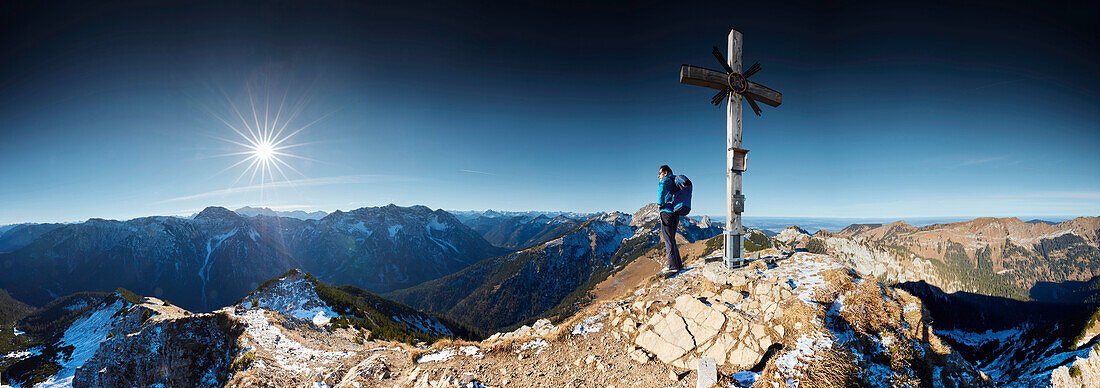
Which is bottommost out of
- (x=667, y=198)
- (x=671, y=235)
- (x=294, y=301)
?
(x=294, y=301)

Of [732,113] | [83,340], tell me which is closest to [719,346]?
[732,113]

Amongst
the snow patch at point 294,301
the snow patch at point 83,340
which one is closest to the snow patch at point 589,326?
the snow patch at point 294,301

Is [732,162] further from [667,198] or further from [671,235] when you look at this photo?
[671,235]

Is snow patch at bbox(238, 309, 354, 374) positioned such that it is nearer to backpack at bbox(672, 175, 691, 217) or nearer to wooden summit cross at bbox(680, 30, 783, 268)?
backpack at bbox(672, 175, 691, 217)

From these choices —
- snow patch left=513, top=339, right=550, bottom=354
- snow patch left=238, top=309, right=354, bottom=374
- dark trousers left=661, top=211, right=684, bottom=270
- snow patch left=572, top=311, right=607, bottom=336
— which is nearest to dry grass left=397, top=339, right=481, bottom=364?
snow patch left=513, top=339, right=550, bottom=354

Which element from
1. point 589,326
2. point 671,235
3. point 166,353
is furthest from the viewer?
point 166,353

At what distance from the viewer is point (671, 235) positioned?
1120 centimetres

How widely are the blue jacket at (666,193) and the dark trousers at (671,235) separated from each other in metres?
0.24

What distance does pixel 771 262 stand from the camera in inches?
428

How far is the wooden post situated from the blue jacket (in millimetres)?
1775

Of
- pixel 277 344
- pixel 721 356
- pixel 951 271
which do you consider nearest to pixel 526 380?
pixel 721 356

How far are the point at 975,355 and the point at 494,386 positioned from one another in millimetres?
168646

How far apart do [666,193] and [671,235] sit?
6.17 ft

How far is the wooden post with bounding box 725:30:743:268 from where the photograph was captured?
10086 millimetres
